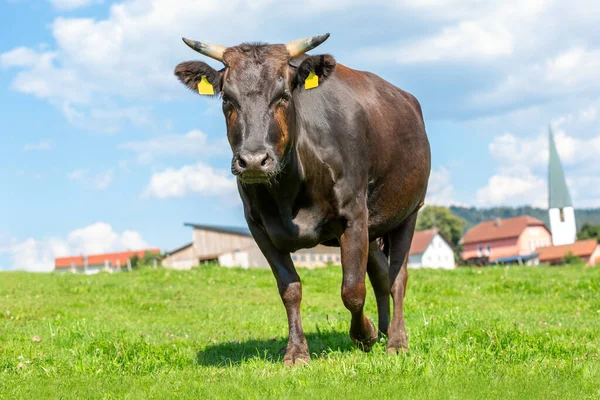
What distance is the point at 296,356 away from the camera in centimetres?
808

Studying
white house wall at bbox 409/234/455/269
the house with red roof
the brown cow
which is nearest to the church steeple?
the house with red roof

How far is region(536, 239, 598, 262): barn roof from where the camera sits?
397ft

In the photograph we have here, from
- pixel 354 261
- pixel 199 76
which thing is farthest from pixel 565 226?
pixel 199 76

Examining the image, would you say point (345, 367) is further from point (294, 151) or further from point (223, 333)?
point (223, 333)

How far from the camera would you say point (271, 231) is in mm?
8281

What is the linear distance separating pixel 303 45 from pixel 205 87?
114 centimetres

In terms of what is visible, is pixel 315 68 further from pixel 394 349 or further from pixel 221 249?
pixel 221 249

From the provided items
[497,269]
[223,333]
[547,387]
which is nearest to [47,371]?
[223,333]

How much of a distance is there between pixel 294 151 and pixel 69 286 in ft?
41.5

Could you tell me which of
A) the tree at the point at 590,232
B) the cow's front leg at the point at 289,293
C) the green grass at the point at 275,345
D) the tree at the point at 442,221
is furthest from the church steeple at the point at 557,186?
the cow's front leg at the point at 289,293

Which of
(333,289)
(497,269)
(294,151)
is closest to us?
(294,151)

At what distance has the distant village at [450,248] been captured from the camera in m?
79.6

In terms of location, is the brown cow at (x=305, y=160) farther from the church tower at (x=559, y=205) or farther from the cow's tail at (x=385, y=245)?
the church tower at (x=559, y=205)

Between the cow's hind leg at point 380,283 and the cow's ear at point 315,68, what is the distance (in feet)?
8.53
